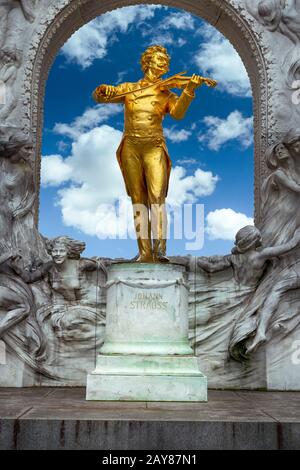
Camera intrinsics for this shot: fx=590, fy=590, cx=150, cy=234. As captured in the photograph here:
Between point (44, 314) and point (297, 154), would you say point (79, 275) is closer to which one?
point (44, 314)

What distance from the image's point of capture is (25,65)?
8.89 meters

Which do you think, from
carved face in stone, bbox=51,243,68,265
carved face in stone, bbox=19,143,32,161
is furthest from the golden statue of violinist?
carved face in stone, bbox=19,143,32,161

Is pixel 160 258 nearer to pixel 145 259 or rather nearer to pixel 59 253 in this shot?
pixel 145 259

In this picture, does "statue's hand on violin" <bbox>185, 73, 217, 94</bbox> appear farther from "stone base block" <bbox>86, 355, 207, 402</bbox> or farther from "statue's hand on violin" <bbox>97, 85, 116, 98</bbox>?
"stone base block" <bbox>86, 355, 207, 402</bbox>

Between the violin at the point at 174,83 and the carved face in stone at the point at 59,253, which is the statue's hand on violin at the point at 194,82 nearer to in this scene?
the violin at the point at 174,83

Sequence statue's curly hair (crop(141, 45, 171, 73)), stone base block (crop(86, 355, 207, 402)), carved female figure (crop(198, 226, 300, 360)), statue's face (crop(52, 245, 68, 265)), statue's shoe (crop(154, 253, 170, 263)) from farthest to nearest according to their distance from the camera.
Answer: statue's face (crop(52, 245, 68, 265)) < carved female figure (crop(198, 226, 300, 360)) < statue's curly hair (crop(141, 45, 171, 73)) < statue's shoe (crop(154, 253, 170, 263)) < stone base block (crop(86, 355, 207, 402))

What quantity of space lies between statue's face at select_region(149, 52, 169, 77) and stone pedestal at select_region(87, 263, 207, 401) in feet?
8.61

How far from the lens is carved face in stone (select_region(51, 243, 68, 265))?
7914mm

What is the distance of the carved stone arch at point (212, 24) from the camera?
8891 millimetres

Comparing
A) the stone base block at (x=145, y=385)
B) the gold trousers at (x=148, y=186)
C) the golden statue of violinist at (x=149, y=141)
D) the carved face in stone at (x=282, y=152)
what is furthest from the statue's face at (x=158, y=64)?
the stone base block at (x=145, y=385)

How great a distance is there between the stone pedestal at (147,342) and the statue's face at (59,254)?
156 cm
